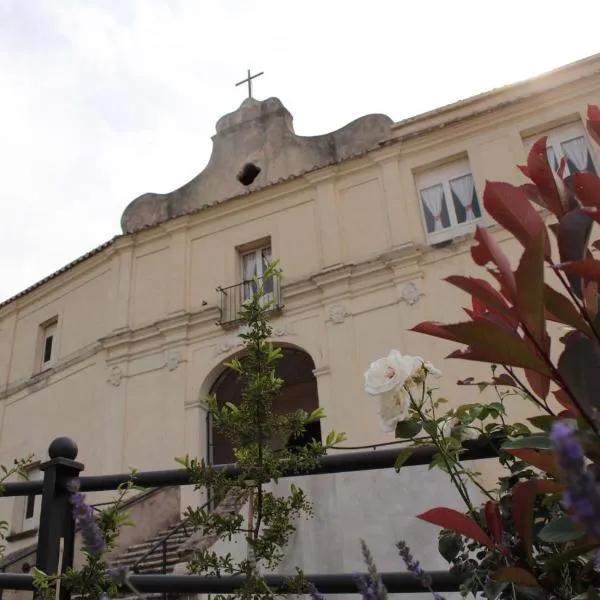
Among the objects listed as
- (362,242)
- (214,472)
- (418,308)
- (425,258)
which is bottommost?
(214,472)

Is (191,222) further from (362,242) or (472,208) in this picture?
(472,208)

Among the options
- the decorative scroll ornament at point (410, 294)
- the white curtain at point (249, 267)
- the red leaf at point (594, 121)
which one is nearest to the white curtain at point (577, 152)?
the decorative scroll ornament at point (410, 294)

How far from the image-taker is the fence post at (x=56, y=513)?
1883 millimetres

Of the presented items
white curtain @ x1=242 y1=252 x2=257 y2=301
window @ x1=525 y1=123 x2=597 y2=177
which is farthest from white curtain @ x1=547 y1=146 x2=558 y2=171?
white curtain @ x1=242 y1=252 x2=257 y2=301

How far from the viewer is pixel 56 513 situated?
1.96m

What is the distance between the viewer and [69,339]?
15.0 meters

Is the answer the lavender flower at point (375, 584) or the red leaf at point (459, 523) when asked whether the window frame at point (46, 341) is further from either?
the lavender flower at point (375, 584)

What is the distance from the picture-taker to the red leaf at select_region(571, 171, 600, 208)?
1.27m

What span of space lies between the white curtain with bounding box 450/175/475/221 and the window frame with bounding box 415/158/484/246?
0.17 ft

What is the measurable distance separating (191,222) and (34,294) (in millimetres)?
5366

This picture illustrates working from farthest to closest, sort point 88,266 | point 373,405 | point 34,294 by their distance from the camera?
point 34,294 < point 88,266 < point 373,405

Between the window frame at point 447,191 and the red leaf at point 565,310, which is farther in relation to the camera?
the window frame at point 447,191

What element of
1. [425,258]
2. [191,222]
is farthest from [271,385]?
[191,222]

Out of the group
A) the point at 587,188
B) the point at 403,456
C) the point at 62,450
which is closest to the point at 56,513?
the point at 62,450
